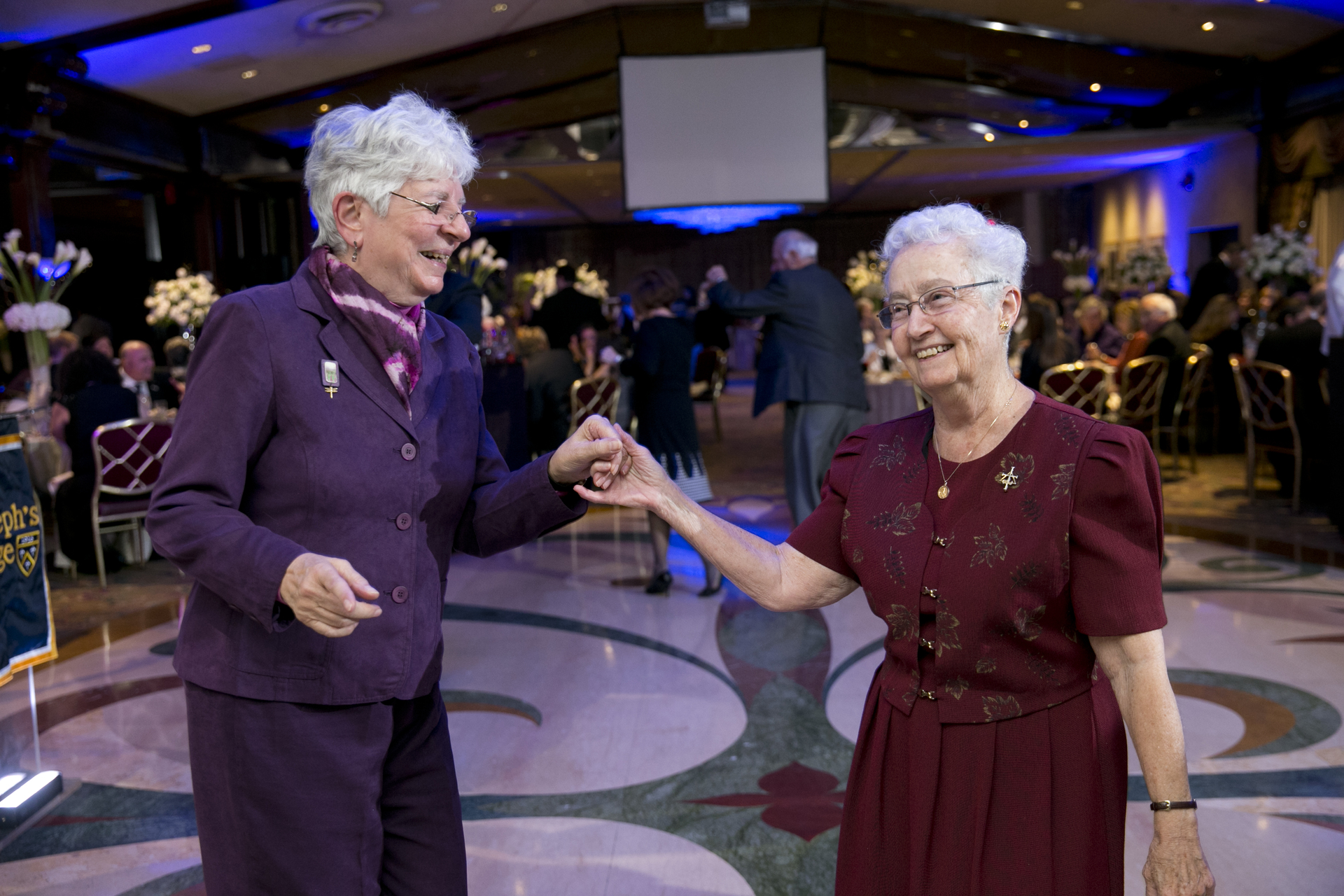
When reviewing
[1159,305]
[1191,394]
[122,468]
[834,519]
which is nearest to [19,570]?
[834,519]

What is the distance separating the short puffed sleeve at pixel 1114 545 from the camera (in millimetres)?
1380

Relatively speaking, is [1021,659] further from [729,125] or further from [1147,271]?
[1147,271]

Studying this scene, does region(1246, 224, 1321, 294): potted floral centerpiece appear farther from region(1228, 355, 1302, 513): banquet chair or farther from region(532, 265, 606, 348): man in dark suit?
region(532, 265, 606, 348): man in dark suit

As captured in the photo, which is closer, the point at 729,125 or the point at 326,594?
the point at 326,594

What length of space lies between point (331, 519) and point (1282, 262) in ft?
30.1

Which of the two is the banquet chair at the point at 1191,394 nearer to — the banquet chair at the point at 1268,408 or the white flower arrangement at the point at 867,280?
the banquet chair at the point at 1268,408

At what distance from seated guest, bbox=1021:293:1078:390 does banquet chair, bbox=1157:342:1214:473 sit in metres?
1.08

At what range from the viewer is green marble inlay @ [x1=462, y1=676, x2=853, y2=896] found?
8.43 feet

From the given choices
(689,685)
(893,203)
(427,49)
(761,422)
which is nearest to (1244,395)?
(689,685)

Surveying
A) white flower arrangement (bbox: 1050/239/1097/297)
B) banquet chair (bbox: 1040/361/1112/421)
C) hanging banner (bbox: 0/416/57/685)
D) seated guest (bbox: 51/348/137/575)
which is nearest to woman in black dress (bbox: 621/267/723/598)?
hanging banner (bbox: 0/416/57/685)

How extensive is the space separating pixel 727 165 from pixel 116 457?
7.80 meters

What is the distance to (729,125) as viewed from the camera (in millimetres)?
11727

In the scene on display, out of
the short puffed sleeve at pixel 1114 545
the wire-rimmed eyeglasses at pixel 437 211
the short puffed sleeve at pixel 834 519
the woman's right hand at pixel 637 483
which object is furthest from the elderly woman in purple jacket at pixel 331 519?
the short puffed sleeve at pixel 1114 545

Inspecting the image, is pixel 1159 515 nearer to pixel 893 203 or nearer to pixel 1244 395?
pixel 1244 395
